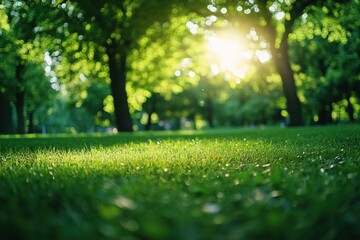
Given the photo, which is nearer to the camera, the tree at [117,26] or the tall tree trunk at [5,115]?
the tree at [117,26]

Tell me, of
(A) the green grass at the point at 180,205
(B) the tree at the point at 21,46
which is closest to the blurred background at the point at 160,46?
(B) the tree at the point at 21,46

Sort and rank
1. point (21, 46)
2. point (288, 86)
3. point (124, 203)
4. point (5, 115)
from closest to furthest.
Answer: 1. point (124, 203)
2. point (21, 46)
3. point (288, 86)
4. point (5, 115)

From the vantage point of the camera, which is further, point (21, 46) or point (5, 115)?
point (5, 115)

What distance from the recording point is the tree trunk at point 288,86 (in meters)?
18.4

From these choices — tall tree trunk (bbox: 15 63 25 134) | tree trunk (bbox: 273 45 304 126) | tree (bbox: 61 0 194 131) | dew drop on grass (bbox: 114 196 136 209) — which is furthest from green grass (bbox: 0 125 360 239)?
tall tree trunk (bbox: 15 63 25 134)

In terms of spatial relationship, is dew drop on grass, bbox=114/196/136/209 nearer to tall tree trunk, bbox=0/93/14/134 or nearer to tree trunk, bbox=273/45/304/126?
tree trunk, bbox=273/45/304/126

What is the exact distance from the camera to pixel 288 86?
18.6 meters

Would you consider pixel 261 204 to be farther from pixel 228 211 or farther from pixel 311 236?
pixel 311 236

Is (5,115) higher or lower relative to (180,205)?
higher

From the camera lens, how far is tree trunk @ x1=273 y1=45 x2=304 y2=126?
1844 cm

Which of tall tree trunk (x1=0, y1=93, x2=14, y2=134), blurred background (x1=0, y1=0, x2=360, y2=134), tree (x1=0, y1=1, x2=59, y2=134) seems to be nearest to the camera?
tree (x1=0, y1=1, x2=59, y2=134)

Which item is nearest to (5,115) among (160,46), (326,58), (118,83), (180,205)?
(118,83)

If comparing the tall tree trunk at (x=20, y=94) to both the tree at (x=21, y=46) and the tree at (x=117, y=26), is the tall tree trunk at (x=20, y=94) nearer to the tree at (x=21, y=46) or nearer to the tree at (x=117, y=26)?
the tree at (x=21, y=46)

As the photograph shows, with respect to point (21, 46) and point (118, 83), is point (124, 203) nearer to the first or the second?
point (21, 46)
